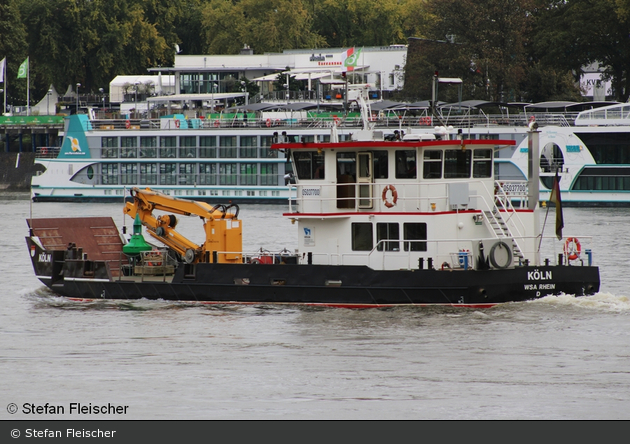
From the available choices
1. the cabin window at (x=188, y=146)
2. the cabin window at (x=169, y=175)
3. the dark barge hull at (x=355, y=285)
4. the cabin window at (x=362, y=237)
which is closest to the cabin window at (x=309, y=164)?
the cabin window at (x=362, y=237)

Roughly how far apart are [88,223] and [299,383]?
15.8 m

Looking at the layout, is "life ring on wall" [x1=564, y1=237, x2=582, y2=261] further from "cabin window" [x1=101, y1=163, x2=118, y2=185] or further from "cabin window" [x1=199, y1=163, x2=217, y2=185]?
"cabin window" [x1=101, y1=163, x2=118, y2=185]

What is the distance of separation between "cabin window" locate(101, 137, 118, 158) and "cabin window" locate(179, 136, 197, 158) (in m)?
5.72

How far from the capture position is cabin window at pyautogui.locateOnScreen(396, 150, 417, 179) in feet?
94.1

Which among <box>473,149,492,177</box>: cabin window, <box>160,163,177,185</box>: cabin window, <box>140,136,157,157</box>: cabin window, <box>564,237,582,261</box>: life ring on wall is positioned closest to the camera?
<box>564,237,582,261</box>: life ring on wall

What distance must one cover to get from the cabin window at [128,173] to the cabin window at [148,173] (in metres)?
0.51

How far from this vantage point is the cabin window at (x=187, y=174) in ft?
281

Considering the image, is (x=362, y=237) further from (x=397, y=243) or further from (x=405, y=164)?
(x=405, y=164)

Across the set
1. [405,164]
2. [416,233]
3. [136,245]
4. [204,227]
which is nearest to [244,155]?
[136,245]

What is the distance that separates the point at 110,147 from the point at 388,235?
205 ft

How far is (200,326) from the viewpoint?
2709 centimetres

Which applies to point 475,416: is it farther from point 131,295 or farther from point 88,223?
point 88,223

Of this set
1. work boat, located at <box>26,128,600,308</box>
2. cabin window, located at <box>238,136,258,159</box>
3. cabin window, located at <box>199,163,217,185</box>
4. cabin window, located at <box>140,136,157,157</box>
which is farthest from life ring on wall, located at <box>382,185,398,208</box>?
cabin window, located at <box>140,136,157,157</box>

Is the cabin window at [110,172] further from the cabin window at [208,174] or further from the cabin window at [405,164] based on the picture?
the cabin window at [405,164]
